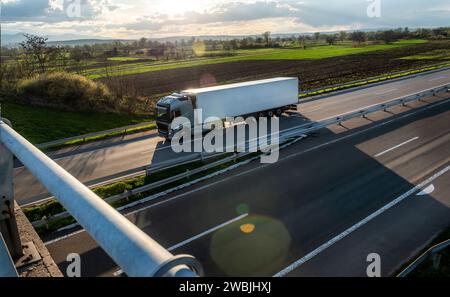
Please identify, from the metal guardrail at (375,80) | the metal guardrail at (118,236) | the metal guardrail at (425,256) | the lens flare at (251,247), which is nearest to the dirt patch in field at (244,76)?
the metal guardrail at (375,80)

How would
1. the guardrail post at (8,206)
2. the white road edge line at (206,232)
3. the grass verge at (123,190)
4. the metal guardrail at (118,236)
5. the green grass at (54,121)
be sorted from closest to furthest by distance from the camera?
the metal guardrail at (118,236) < the guardrail post at (8,206) < the white road edge line at (206,232) < the grass verge at (123,190) < the green grass at (54,121)

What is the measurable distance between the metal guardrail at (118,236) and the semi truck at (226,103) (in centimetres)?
2054

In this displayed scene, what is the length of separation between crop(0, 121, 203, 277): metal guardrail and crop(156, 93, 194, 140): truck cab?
20.4m

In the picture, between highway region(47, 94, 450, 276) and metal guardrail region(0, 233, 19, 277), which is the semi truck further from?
metal guardrail region(0, 233, 19, 277)

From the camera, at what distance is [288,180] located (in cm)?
1570

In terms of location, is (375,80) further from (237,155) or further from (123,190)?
(123,190)

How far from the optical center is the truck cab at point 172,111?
885 inches

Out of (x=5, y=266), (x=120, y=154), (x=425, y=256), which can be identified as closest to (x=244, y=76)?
(x=120, y=154)

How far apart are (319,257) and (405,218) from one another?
13.4 feet

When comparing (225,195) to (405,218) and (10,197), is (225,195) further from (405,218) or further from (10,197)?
(10,197)

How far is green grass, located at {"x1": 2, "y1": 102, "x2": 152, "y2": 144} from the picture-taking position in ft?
80.9

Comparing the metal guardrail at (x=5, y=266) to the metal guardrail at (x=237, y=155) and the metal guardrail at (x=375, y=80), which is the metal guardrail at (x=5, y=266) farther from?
the metal guardrail at (x=375, y=80)

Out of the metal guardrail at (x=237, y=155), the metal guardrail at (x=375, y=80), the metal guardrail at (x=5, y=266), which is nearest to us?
the metal guardrail at (x=5, y=266)
